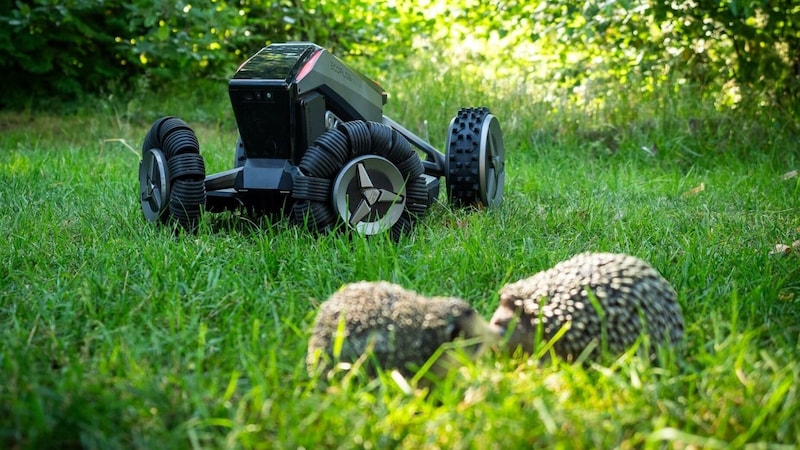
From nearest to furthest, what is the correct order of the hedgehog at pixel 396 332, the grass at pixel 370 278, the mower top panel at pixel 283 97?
1. the grass at pixel 370 278
2. the hedgehog at pixel 396 332
3. the mower top panel at pixel 283 97

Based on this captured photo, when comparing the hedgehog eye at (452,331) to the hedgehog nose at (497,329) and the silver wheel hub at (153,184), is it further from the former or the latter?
the silver wheel hub at (153,184)

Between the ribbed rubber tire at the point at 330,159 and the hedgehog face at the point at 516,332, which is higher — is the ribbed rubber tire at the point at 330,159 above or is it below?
above

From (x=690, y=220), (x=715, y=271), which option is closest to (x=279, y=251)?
(x=715, y=271)

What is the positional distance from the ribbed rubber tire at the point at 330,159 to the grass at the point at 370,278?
4.1 inches

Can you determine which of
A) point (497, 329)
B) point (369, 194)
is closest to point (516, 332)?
point (497, 329)

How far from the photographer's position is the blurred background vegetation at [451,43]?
5.89m

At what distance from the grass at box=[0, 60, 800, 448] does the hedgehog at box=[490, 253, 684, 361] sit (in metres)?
0.07

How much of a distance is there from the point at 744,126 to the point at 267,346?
452 cm

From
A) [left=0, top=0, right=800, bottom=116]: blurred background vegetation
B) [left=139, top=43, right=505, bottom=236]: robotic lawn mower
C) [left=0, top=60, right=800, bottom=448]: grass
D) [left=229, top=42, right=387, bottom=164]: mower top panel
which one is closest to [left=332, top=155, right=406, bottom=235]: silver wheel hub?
[left=139, top=43, right=505, bottom=236]: robotic lawn mower

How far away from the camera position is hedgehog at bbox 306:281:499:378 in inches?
72.1

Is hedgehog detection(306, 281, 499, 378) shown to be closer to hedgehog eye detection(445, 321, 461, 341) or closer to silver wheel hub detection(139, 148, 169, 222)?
hedgehog eye detection(445, 321, 461, 341)

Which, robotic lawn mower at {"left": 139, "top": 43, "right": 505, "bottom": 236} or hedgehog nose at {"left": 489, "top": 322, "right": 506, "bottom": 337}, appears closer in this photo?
hedgehog nose at {"left": 489, "top": 322, "right": 506, "bottom": 337}

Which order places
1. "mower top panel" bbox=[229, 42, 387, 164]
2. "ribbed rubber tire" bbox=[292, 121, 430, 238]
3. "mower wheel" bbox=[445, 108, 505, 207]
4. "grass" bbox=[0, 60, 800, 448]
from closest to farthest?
"grass" bbox=[0, 60, 800, 448]
"ribbed rubber tire" bbox=[292, 121, 430, 238]
"mower top panel" bbox=[229, 42, 387, 164]
"mower wheel" bbox=[445, 108, 505, 207]

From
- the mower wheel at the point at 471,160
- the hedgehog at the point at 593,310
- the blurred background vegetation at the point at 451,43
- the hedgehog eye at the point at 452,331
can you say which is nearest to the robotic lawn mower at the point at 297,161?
the mower wheel at the point at 471,160
